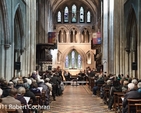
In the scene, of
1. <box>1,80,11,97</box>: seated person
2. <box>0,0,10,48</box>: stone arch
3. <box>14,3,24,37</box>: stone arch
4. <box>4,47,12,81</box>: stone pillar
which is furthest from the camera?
<box>14,3,24,37</box>: stone arch

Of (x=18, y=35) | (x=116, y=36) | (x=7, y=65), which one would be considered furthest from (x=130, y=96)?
(x=116, y=36)

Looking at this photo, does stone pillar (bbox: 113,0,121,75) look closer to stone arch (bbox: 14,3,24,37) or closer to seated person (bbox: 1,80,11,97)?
stone arch (bbox: 14,3,24,37)

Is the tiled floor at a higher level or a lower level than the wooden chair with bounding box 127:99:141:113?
lower

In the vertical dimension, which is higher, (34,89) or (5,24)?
(5,24)

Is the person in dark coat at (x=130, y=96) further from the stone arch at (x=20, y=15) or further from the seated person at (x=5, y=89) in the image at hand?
the stone arch at (x=20, y=15)

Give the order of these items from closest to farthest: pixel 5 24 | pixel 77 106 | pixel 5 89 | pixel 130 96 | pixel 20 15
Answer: pixel 130 96 < pixel 5 89 < pixel 77 106 < pixel 5 24 < pixel 20 15

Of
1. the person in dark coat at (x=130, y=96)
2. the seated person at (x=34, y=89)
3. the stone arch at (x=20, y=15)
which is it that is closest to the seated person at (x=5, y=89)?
the seated person at (x=34, y=89)

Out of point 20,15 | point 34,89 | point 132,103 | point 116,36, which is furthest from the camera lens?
point 116,36

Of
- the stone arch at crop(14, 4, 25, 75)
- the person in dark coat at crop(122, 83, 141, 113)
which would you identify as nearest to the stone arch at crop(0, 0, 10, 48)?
the stone arch at crop(14, 4, 25, 75)

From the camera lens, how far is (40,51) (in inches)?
1265

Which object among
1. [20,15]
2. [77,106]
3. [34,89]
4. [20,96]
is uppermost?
[20,15]

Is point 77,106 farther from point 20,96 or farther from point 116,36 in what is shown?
point 116,36

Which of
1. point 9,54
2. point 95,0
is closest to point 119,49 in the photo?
point 9,54

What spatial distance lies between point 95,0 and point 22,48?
85.4 feet
